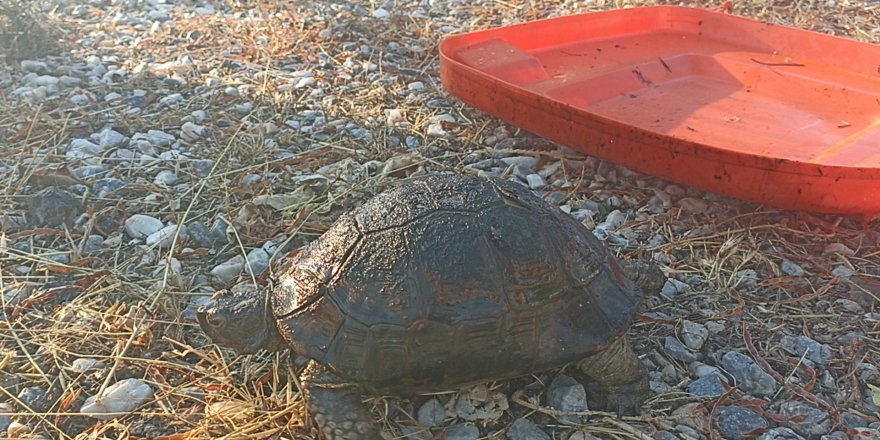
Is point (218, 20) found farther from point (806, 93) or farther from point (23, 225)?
point (806, 93)

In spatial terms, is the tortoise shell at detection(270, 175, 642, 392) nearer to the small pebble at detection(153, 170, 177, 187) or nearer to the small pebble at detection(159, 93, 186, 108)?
the small pebble at detection(153, 170, 177, 187)

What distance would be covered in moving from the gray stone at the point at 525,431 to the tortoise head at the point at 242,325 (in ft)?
2.68

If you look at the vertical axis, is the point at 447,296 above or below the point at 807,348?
above

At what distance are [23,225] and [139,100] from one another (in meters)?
1.39

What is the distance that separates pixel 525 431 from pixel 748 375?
2.81ft

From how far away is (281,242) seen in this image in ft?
10.3

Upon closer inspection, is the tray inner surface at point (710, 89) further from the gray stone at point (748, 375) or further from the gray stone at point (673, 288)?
the gray stone at point (748, 375)

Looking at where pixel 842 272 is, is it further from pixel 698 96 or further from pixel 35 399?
pixel 35 399

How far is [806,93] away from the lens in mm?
4234

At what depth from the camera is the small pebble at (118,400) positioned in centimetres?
233

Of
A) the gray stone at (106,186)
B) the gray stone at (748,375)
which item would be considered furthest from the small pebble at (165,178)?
the gray stone at (748,375)

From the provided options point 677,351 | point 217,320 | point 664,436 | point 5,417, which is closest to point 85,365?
point 5,417

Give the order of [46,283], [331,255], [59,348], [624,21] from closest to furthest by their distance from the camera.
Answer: [331,255]
[59,348]
[46,283]
[624,21]

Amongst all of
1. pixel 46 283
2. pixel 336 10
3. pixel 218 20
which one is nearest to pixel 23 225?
pixel 46 283
